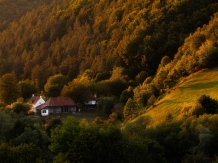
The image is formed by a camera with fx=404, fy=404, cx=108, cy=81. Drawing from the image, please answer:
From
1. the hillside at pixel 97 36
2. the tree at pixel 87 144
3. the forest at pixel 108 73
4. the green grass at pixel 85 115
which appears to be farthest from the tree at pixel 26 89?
the tree at pixel 87 144

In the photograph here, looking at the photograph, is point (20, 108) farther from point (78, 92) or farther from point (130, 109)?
point (130, 109)

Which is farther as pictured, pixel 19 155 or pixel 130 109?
pixel 130 109

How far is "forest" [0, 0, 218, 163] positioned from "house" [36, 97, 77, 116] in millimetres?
3381

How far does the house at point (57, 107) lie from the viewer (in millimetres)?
77875

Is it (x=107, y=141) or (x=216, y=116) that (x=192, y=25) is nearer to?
(x=216, y=116)

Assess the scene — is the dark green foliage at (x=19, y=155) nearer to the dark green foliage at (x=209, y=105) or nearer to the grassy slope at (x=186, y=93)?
the grassy slope at (x=186, y=93)

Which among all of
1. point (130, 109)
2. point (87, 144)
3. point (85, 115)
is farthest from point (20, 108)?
point (87, 144)

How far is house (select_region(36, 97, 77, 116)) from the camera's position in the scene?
255 ft

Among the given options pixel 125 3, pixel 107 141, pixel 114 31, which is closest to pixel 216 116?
pixel 107 141

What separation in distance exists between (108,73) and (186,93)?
155 ft

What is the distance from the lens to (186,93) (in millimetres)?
56375

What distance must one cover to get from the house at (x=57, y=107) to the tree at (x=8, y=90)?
11.2 meters

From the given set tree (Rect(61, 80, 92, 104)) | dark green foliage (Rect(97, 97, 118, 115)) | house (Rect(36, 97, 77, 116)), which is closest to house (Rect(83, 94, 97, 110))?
tree (Rect(61, 80, 92, 104))

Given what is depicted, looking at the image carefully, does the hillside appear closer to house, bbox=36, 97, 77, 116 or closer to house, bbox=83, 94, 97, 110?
house, bbox=83, 94, 97, 110
